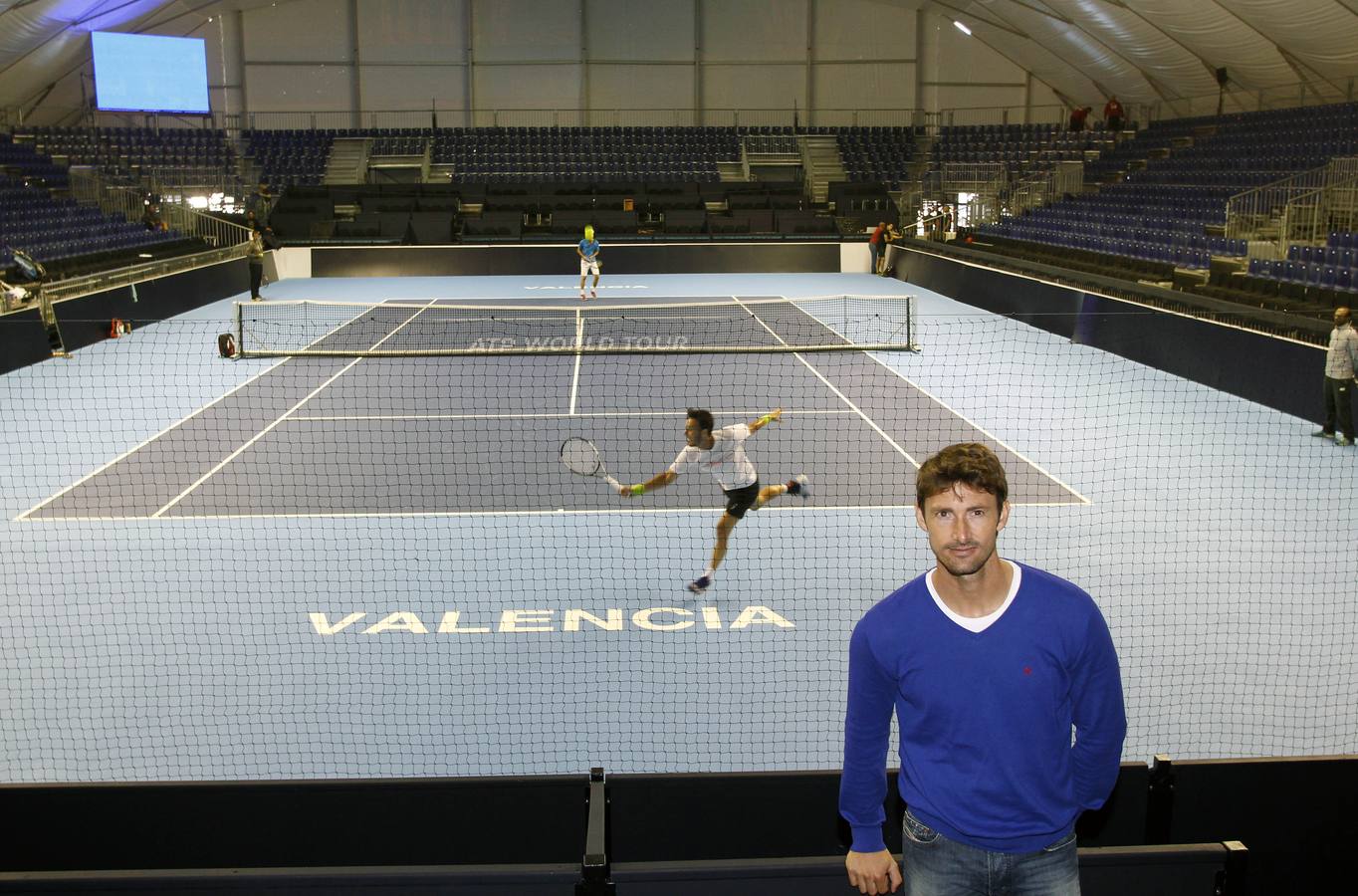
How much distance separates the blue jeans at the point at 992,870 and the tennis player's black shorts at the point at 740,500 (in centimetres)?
645

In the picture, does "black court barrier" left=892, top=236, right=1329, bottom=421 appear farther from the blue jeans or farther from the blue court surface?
the blue jeans

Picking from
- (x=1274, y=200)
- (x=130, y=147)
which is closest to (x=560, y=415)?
(x=1274, y=200)

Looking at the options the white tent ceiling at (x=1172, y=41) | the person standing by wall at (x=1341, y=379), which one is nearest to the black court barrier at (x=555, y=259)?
the white tent ceiling at (x=1172, y=41)

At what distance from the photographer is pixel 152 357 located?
76.1ft

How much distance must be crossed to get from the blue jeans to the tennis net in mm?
18752

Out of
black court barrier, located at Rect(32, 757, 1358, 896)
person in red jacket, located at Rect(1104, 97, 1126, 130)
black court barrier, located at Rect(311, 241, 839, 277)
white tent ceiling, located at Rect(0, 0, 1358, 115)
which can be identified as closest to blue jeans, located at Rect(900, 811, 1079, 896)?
black court barrier, located at Rect(32, 757, 1358, 896)

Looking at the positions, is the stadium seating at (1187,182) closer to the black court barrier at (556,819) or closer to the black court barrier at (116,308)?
the black court barrier at (556,819)

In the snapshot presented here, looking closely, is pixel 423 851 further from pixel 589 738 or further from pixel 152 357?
pixel 152 357

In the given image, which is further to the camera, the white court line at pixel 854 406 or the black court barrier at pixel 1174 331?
the black court barrier at pixel 1174 331

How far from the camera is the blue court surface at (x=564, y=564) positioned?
7688 mm

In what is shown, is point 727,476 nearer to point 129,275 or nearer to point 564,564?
point 564,564

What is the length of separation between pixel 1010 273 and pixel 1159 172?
13.8m

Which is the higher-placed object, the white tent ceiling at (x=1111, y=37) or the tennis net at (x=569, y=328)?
the white tent ceiling at (x=1111, y=37)

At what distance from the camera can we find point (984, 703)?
11.1 ft
